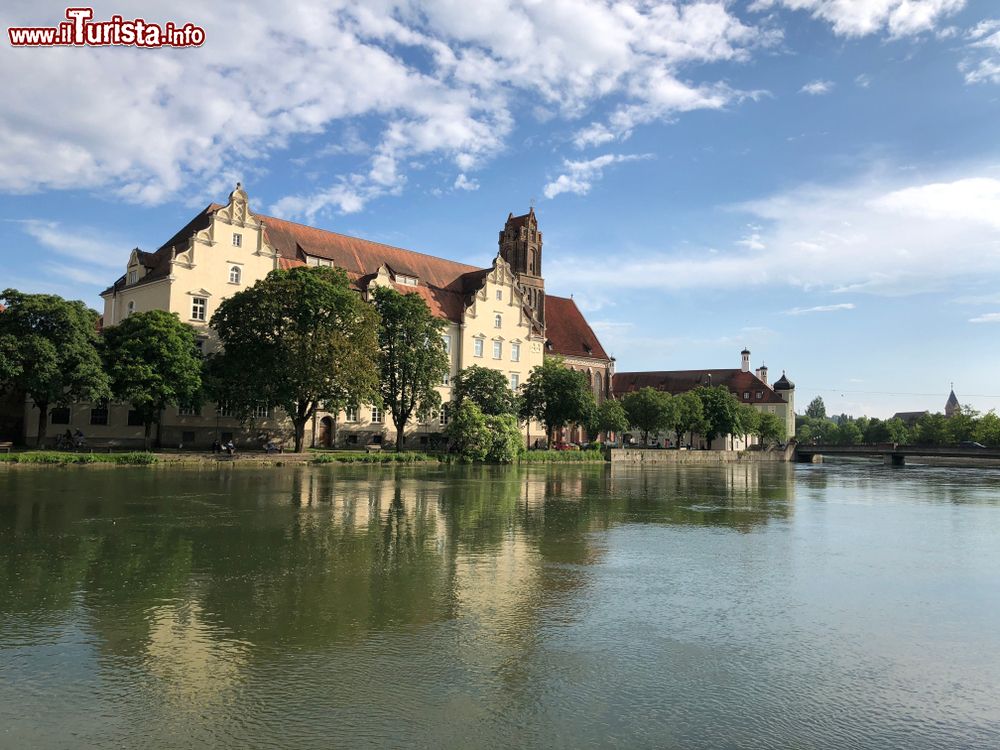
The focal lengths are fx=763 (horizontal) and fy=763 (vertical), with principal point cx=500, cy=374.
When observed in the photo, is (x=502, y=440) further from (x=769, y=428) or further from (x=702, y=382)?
(x=702, y=382)

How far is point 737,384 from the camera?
145625mm

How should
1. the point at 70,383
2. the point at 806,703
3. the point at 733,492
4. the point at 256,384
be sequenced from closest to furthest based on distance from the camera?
the point at 806,703 → the point at 733,492 → the point at 70,383 → the point at 256,384

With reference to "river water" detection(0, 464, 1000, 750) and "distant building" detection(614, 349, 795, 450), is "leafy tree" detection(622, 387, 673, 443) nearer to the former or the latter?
"distant building" detection(614, 349, 795, 450)

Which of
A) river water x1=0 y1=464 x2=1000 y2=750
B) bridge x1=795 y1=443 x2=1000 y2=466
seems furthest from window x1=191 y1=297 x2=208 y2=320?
bridge x1=795 y1=443 x2=1000 y2=466

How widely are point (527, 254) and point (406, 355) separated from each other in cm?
4050

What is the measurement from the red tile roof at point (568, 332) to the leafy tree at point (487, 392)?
32662mm

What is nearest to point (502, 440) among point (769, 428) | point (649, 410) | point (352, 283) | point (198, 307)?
point (352, 283)

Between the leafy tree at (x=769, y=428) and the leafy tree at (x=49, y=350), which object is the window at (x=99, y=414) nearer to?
the leafy tree at (x=49, y=350)

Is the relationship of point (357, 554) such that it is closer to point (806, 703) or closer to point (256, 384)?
point (806, 703)

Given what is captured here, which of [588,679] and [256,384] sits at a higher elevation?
[256,384]

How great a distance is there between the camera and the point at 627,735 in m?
7.60

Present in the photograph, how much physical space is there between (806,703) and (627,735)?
8.02ft

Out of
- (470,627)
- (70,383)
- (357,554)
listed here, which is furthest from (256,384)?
(470,627)


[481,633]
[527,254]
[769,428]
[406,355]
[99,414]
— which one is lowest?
[481,633]
